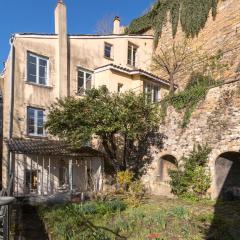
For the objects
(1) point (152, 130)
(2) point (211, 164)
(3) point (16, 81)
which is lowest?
(2) point (211, 164)

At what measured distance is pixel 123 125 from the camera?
17.2 metres

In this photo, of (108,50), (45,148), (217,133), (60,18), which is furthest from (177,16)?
(45,148)

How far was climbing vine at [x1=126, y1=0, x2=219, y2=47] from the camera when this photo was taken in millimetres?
24547

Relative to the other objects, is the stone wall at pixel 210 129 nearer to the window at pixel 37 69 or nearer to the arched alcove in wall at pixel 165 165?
the arched alcove in wall at pixel 165 165

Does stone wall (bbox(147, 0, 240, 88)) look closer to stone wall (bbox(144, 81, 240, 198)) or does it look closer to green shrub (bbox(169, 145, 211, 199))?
stone wall (bbox(144, 81, 240, 198))

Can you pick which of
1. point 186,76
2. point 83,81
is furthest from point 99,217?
point 186,76

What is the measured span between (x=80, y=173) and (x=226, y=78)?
11.2 meters

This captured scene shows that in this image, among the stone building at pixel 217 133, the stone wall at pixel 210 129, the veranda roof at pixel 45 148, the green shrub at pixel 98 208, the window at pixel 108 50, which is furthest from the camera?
the window at pixel 108 50

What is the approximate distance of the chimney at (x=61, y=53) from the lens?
20828 millimetres

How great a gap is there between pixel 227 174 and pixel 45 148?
9551 millimetres

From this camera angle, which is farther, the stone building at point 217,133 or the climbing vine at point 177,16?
the climbing vine at point 177,16

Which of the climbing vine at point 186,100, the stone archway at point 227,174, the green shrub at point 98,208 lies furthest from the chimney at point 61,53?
the stone archway at point 227,174

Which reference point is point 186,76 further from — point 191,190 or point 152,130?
point 191,190

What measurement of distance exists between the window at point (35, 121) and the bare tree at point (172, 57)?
10129 millimetres
